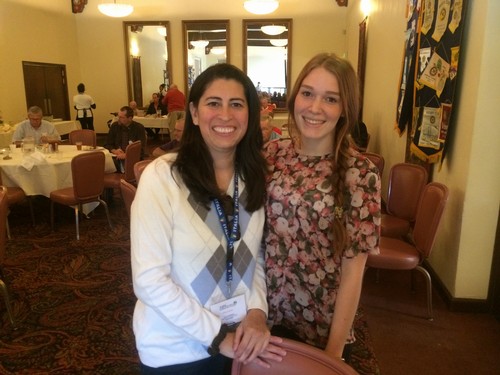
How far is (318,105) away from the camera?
1.26m

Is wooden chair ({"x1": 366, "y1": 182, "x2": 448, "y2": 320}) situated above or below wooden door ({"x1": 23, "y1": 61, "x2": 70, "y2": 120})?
below

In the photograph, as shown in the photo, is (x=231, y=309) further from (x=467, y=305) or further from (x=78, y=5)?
(x=78, y=5)

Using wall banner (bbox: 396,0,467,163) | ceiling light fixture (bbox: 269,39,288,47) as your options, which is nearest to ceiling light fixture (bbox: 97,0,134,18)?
ceiling light fixture (bbox: 269,39,288,47)

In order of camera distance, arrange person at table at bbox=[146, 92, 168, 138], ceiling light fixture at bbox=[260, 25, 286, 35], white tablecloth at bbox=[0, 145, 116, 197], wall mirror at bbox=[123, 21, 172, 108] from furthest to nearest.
→ wall mirror at bbox=[123, 21, 172, 108], ceiling light fixture at bbox=[260, 25, 286, 35], person at table at bbox=[146, 92, 168, 138], white tablecloth at bbox=[0, 145, 116, 197]

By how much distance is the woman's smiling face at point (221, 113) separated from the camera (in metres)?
1.23

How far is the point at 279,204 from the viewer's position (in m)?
1.29

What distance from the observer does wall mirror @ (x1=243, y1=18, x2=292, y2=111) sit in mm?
11273

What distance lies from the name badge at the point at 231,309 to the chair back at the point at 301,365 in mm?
170

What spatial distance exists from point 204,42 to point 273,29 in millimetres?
1991

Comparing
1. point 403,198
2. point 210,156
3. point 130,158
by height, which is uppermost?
point 210,156

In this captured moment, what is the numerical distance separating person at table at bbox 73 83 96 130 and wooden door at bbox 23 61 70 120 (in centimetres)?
58

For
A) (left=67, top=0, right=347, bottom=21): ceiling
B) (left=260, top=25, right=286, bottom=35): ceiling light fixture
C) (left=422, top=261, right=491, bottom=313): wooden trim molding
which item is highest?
(left=67, top=0, right=347, bottom=21): ceiling

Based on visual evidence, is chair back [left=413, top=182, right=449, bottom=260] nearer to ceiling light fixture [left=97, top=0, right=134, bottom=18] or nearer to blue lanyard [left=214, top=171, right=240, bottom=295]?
blue lanyard [left=214, top=171, right=240, bottom=295]

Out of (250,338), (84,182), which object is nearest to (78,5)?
(84,182)
